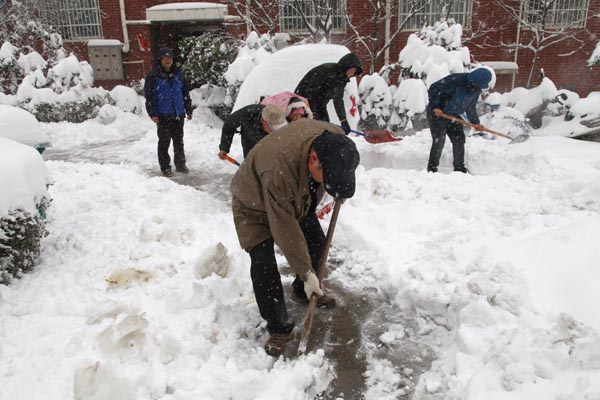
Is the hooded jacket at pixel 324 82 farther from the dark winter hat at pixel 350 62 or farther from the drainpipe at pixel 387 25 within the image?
the drainpipe at pixel 387 25

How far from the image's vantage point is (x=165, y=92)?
19.0ft

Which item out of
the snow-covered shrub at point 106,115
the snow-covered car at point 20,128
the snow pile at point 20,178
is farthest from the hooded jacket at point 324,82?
→ the snow-covered shrub at point 106,115

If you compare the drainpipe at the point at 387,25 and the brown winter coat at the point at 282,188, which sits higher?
the drainpipe at the point at 387,25

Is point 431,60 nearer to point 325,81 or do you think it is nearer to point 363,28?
point 325,81

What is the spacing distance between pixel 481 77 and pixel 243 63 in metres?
4.65

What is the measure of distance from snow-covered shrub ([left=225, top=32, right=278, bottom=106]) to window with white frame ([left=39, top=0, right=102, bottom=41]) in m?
6.83

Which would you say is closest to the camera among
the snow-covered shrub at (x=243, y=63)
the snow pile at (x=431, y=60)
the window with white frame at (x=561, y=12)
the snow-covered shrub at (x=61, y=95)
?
the snow pile at (x=431, y=60)

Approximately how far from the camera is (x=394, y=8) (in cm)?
1245

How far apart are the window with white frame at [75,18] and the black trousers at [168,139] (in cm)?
968

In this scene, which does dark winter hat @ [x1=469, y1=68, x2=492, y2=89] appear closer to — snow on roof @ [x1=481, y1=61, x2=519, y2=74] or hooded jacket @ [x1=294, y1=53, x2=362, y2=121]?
hooded jacket @ [x1=294, y1=53, x2=362, y2=121]

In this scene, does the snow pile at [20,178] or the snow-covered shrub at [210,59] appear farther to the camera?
the snow-covered shrub at [210,59]

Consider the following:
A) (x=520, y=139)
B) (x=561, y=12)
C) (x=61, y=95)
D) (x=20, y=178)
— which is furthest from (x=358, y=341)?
(x=561, y=12)

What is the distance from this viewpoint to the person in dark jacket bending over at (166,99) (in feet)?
18.8

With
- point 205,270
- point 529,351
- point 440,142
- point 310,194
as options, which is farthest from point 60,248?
point 440,142
